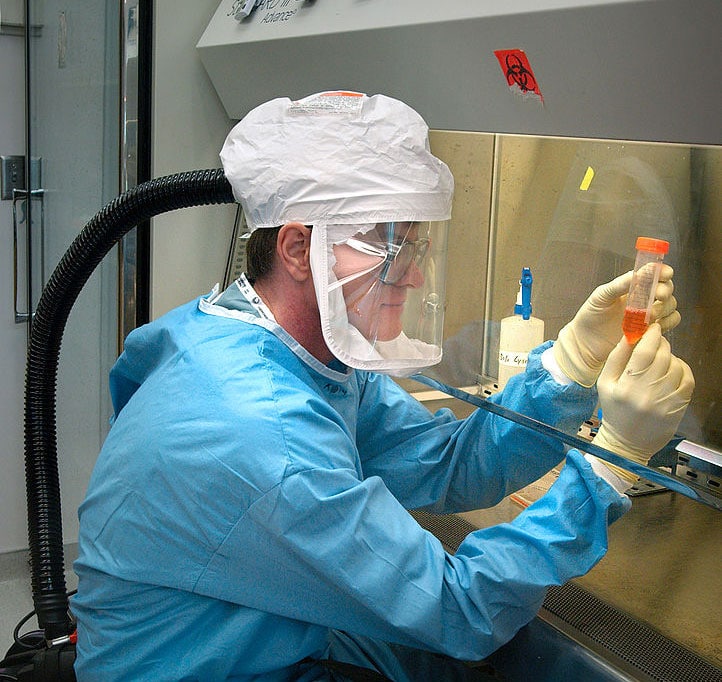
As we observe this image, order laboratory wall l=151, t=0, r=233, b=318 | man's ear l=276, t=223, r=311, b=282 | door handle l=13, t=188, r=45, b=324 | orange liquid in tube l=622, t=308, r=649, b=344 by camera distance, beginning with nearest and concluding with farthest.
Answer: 1. orange liquid in tube l=622, t=308, r=649, b=344
2. man's ear l=276, t=223, r=311, b=282
3. laboratory wall l=151, t=0, r=233, b=318
4. door handle l=13, t=188, r=45, b=324

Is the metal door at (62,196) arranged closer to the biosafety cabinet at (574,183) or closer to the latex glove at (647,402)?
the biosafety cabinet at (574,183)

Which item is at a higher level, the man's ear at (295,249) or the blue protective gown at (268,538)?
the man's ear at (295,249)

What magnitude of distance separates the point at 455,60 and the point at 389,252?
28 cm

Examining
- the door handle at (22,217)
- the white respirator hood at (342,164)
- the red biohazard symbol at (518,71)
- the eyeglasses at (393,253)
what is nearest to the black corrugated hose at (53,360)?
the white respirator hood at (342,164)

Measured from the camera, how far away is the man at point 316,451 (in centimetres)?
105

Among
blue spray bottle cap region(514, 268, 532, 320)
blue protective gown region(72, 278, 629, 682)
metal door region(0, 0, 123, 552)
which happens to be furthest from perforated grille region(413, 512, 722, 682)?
metal door region(0, 0, 123, 552)

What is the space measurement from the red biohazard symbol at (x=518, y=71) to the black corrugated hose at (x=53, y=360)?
17.4 inches

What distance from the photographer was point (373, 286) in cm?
116

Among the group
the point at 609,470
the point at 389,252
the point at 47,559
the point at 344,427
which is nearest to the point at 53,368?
the point at 47,559

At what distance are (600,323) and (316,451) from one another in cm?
40

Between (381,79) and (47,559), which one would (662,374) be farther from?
(47,559)

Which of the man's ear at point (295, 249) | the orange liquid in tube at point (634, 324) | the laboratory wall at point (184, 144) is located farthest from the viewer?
the laboratory wall at point (184, 144)

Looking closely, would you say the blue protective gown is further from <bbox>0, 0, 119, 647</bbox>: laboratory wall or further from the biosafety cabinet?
<bbox>0, 0, 119, 647</bbox>: laboratory wall

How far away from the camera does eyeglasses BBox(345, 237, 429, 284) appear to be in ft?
3.75
